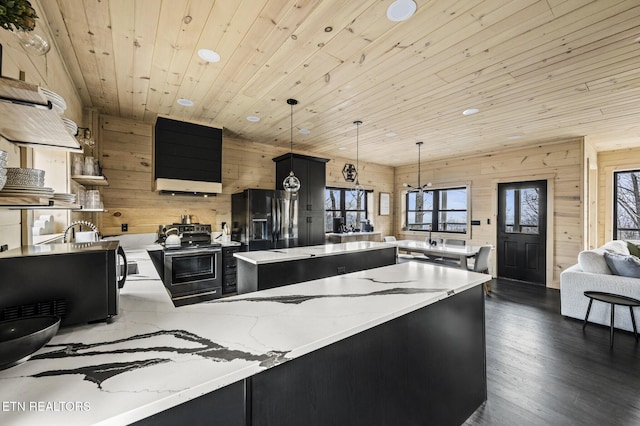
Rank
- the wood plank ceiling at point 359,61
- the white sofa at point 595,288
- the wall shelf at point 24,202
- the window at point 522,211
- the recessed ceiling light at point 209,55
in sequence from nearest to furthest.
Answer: the wall shelf at point 24,202 → the wood plank ceiling at point 359,61 → the recessed ceiling light at point 209,55 → the white sofa at point 595,288 → the window at point 522,211

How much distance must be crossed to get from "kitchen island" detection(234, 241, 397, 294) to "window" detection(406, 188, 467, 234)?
3.70m

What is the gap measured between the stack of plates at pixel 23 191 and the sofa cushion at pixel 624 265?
504cm

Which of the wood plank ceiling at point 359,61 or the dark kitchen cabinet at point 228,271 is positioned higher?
the wood plank ceiling at point 359,61

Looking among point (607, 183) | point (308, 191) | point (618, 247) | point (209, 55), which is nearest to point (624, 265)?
point (618, 247)

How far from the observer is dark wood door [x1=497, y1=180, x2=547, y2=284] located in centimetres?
526

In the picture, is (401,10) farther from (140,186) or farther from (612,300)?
(140,186)

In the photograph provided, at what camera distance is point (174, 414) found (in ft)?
2.30

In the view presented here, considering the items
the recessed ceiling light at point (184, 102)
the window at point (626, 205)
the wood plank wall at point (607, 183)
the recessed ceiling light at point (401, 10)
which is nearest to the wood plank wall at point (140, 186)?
the recessed ceiling light at point (184, 102)

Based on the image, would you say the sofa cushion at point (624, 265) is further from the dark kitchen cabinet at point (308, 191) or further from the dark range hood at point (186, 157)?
the dark range hood at point (186, 157)

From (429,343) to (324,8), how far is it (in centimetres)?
212

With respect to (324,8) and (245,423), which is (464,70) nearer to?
(324,8)

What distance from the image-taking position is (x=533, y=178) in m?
5.29

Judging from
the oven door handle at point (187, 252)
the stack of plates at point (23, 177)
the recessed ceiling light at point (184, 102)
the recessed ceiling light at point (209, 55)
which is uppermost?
the recessed ceiling light at point (184, 102)

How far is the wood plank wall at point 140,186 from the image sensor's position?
3.83m
